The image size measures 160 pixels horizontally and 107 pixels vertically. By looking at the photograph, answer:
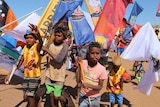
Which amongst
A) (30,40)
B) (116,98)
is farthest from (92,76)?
(116,98)

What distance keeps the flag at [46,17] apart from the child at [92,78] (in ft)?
12.7

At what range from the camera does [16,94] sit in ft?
22.8

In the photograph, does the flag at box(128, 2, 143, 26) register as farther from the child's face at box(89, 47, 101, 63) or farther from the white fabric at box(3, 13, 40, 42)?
the child's face at box(89, 47, 101, 63)

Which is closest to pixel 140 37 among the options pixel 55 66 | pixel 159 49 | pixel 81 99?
pixel 159 49

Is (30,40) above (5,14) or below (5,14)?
below

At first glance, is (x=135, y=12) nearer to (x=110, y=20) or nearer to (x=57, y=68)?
(x=110, y=20)

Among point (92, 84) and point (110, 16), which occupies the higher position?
Result: point (110, 16)

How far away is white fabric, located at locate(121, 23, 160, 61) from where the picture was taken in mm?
6504

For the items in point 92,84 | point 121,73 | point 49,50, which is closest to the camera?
point 92,84

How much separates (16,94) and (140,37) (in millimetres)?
3215

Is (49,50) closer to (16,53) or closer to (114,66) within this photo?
(114,66)

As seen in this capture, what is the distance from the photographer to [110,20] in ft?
25.7

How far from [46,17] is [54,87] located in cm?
374

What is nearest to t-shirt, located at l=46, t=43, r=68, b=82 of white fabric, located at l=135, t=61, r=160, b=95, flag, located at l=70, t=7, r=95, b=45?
white fabric, located at l=135, t=61, r=160, b=95
